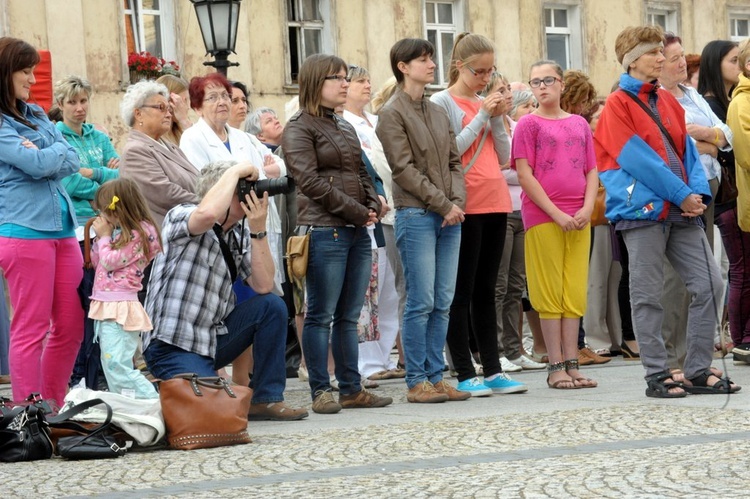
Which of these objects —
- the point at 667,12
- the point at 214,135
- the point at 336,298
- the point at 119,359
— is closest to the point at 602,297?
the point at 214,135

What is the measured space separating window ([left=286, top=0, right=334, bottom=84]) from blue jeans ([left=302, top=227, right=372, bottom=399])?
17.3 meters

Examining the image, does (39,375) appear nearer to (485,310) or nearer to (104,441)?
(104,441)

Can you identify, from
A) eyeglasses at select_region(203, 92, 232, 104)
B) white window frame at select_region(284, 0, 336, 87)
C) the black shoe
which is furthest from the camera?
white window frame at select_region(284, 0, 336, 87)

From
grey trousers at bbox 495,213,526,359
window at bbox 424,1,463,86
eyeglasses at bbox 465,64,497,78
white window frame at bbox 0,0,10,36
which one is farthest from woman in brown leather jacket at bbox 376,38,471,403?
window at bbox 424,1,463,86

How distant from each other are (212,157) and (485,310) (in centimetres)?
199

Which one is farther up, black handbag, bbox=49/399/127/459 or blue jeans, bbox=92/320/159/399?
blue jeans, bbox=92/320/159/399

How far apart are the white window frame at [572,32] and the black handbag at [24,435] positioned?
78.4 ft

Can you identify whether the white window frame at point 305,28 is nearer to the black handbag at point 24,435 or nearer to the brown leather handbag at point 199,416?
the brown leather handbag at point 199,416

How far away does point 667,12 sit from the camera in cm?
3209

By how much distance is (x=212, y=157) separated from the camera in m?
10.1

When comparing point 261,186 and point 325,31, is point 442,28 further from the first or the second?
point 261,186

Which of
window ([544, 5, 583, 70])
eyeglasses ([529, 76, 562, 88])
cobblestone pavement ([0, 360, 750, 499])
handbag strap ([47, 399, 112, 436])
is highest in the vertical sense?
window ([544, 5, 583, 70])

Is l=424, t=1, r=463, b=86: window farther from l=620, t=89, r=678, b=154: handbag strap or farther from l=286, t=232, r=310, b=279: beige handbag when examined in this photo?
l=286, t=232, r=310, b=279: beige handbag

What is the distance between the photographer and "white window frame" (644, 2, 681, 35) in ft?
104
